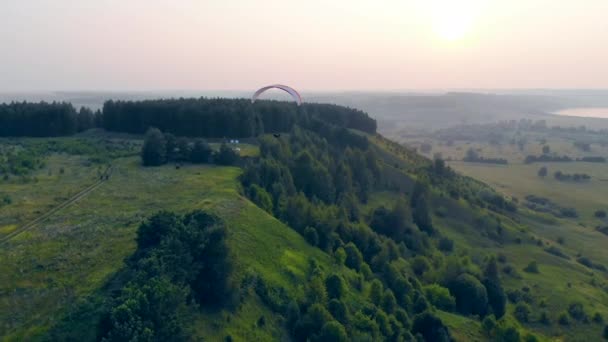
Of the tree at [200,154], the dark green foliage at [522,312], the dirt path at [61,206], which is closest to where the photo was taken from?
the dirt path at [61,206]

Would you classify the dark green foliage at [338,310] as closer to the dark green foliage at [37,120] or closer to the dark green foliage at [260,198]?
the dark green foliage at [260,198]

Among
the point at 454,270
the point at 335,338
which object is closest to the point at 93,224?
the point at 335,338

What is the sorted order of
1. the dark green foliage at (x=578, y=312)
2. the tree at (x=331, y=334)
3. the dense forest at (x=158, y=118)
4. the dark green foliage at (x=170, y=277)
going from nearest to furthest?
the dark green foliage at (x=170, y=277) < the tree at (x=331, y=334) < the dark green foliage at (x=578, y=312) < the dense forest at (x=158, y=118)

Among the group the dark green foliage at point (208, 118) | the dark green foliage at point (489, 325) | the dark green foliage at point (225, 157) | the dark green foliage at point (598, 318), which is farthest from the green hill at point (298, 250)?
the dark green foliage at point (208, 118)

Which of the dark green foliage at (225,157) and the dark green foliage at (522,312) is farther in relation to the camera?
the dark green foliage at (225,157)

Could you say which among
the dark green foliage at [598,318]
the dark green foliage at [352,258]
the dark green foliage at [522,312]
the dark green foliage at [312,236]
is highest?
the dark green foliage at [312,236]

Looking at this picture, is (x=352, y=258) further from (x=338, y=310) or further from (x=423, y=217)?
(x=423, y=217)

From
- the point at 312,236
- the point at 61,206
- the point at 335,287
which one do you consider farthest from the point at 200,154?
the point at 335,287

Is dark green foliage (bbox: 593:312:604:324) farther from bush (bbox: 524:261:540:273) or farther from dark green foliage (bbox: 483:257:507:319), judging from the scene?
bush (bbox: 524:261:540:273)
